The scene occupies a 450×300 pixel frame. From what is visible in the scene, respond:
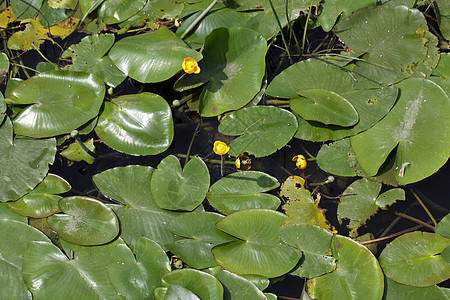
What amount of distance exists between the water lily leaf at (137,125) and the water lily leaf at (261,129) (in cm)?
48

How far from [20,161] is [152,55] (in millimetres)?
1240

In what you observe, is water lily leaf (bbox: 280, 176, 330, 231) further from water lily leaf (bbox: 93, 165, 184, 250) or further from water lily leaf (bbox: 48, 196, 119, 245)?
water lily leaf (bbox: 48, 196, 119, 245)

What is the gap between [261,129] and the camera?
8.65 feet

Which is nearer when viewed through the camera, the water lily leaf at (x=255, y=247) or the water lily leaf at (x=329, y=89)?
the water lily leaf at (x=255, y=247)

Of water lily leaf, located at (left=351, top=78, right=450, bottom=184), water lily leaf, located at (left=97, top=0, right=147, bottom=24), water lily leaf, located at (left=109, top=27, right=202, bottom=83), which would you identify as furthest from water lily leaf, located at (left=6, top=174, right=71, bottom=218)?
water lily leaf, located at (left=351, top=78, right=450, bottom=184)

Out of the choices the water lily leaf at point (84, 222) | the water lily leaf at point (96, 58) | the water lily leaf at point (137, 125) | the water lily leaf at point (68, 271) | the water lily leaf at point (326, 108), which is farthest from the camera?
the water lily leaf at point (96, 58)

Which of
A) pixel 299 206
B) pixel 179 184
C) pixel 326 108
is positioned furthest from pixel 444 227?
pixel 179 184

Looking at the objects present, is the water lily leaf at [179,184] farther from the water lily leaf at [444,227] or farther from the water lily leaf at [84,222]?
the water lily leaf at [444,227]

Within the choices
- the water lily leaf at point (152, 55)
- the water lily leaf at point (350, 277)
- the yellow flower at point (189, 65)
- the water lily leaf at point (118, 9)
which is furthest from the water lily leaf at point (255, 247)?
the water lily leaf at point (118, 9)

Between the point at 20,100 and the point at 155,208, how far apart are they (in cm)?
137

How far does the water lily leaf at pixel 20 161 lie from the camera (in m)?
2.58

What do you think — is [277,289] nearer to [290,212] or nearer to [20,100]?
[290,212]

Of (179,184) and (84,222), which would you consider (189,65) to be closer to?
(179,184)

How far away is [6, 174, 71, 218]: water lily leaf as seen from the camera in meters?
2.54
